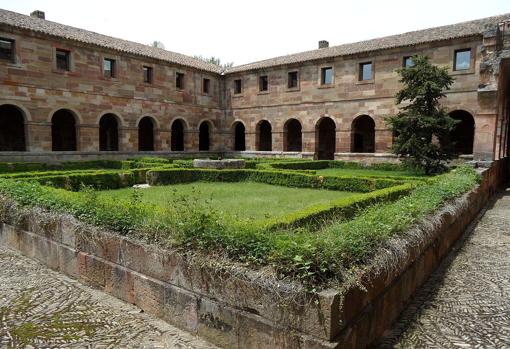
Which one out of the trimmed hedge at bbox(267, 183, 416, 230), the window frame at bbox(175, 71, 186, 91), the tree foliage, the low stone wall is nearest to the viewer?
the low stone wall

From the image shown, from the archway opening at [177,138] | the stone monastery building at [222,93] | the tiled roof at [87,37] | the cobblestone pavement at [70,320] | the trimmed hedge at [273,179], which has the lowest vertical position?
the cobblestone pavement at [70,320]

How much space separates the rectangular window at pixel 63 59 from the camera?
2053 cm

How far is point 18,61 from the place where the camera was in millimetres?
18500

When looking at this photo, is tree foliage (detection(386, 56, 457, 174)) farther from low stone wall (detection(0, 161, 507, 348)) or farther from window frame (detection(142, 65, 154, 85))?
window frame (detection(142, 65, 154, 85))

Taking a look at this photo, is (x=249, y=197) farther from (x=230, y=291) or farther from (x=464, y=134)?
(x=464, y=134)

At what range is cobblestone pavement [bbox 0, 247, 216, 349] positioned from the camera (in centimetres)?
368

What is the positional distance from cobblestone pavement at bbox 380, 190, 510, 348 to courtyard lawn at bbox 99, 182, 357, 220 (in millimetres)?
3296

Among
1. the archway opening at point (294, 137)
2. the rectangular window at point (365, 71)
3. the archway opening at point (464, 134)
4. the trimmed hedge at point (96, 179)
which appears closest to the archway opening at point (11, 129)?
the trimmed hedge at point (96, 179)

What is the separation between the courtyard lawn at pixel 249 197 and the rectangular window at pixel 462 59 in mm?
12451

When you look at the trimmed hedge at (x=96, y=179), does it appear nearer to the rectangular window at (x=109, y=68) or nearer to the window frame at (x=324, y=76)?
the rectangular window at (x=109, y=68)

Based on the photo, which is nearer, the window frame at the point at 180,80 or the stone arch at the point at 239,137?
the window frame at the point at 180,80

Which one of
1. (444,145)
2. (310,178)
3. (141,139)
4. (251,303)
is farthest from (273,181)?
(141,139)

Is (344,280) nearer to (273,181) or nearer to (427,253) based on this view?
(427,253)

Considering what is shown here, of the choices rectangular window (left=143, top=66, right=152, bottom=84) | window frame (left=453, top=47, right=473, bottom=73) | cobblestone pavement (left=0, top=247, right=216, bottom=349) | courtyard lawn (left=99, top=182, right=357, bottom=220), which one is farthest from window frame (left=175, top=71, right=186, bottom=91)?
cobblestone pavement (left=0, top=247, right=216, bottom=349)
